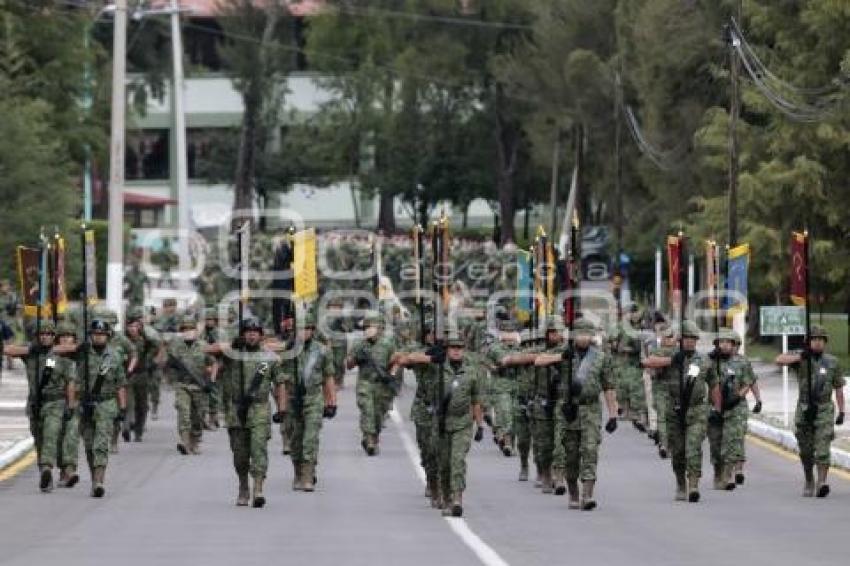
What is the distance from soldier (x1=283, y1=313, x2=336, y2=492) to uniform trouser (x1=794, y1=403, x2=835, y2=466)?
455cm

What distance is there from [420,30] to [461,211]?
25.3 feet

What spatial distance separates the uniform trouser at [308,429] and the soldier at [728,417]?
3.91m

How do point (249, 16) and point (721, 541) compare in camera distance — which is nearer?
point (721, 541)

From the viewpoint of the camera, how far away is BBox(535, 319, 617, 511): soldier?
2334cm

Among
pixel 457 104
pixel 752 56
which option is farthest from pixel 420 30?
pixel 752 56

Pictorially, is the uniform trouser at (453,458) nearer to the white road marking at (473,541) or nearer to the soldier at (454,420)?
the soldier at (454,420)

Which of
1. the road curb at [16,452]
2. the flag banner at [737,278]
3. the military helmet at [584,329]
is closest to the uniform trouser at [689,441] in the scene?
the military helmet at [584,329]

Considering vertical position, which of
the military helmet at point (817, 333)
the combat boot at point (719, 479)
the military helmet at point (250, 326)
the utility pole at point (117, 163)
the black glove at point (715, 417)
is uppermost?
the utility pole at point (117, 163)

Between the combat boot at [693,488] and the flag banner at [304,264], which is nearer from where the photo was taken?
the combat boot at [693,488]

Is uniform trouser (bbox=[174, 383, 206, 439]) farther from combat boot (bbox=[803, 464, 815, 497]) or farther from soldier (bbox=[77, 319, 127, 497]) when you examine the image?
combat boot (bbox=[803, 464, 815, 497])

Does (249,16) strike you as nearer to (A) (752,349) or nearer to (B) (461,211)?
(B) (461,211)

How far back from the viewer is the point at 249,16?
323 ft

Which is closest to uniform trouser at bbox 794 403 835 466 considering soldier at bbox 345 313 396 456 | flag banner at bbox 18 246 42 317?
soldier at bbox 345 313 396 456

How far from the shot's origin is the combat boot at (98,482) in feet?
81.6
